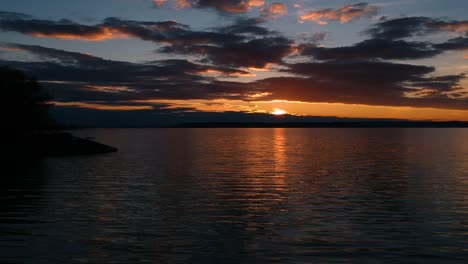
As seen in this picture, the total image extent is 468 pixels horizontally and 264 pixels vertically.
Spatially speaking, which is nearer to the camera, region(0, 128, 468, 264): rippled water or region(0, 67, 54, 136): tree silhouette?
region(0, 128, 468, 264): rippled water

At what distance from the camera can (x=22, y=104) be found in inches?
3199

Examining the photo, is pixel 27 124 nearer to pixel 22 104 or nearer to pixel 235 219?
pixel 22 104

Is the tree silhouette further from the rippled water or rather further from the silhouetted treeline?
the rippled water

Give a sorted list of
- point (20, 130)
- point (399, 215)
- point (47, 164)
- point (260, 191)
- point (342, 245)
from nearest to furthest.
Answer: point (342, 245), point (399, 215), point (260, 191), point (47, 164), point (20, 130)

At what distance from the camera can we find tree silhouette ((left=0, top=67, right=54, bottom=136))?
7969 centimetres

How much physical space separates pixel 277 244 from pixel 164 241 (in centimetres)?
503

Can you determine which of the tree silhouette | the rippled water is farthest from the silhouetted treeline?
the rippled water

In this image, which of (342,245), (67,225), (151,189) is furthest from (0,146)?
(342,245)

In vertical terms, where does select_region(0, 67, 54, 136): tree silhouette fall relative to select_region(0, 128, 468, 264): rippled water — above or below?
above

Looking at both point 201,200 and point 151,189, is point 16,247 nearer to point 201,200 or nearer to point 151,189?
point 201,200

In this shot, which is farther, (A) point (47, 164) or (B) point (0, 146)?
(B) point (0, 146)

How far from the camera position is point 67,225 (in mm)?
24562

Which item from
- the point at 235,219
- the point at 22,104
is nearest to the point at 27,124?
the point at 22,104

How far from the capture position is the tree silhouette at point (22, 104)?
261 ft
